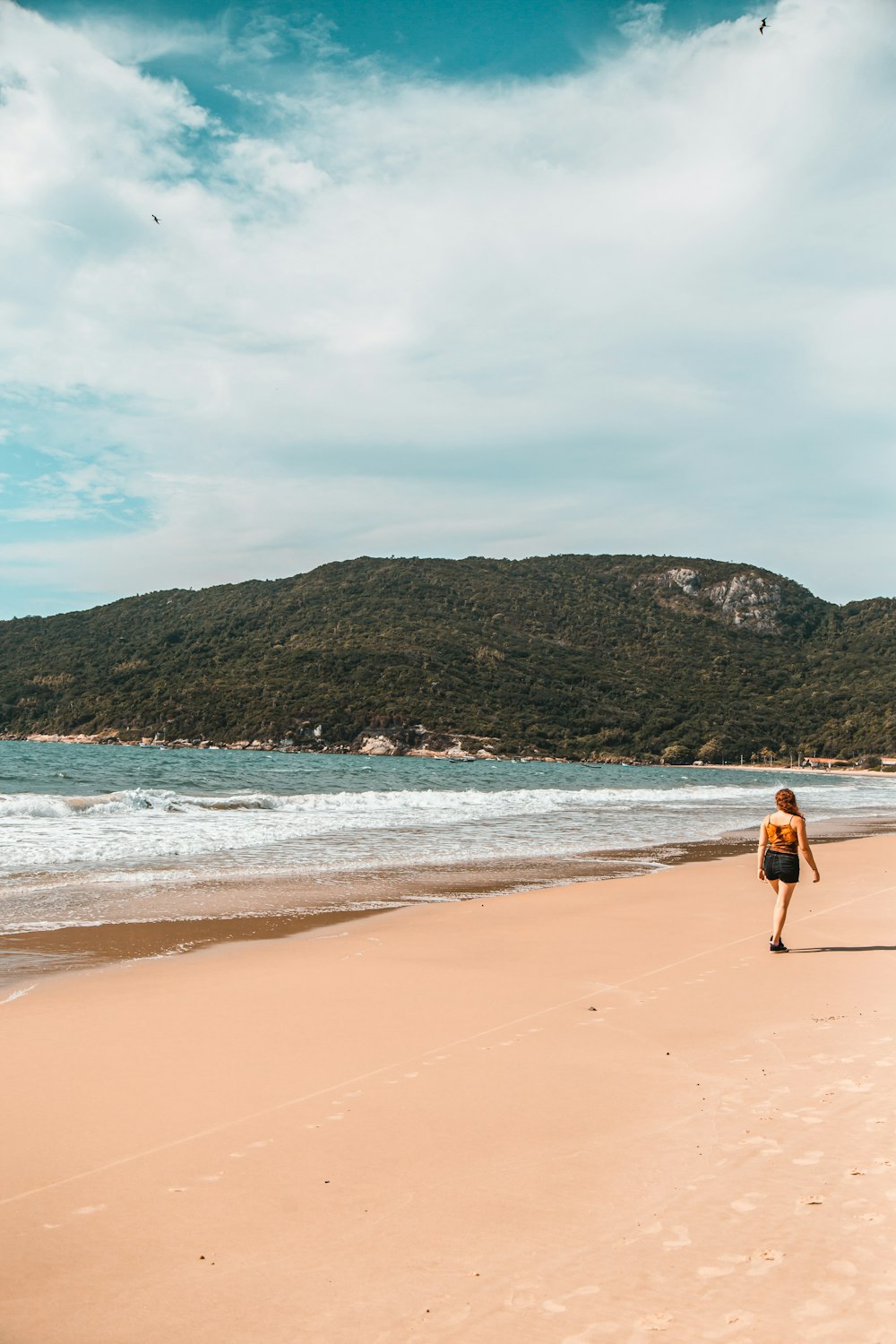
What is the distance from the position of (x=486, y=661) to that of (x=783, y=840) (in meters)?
96.7

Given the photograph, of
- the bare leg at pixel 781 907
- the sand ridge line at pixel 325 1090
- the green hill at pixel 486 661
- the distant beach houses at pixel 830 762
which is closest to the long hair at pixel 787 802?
the bare leg at pixel 781 907

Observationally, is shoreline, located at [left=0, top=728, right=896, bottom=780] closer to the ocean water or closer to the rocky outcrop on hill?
the rocky outcrop on hill

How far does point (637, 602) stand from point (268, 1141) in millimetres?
133529

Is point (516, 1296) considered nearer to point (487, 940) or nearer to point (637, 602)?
Result: point (487, 940)

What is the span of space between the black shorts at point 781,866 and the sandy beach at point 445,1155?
5.40 feet

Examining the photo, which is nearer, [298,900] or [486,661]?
[298,900]

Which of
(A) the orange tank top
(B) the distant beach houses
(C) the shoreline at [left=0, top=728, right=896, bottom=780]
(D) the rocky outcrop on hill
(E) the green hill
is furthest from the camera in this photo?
(D) the rocky outcrop on hill

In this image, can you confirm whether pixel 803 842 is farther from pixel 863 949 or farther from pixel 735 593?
pixel 735 593

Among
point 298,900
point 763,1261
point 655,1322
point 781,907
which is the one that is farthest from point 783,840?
Result: point 655,1322

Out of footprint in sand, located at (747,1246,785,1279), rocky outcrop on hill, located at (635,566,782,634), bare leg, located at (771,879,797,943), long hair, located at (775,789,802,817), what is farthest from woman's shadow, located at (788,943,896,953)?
rocky outcrop on hill, located at (635,566,782,634)

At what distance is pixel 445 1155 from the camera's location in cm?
384

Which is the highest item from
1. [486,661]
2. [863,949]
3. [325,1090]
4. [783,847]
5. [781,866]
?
[486,661]

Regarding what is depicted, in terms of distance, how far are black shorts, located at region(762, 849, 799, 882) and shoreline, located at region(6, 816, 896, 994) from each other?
150 inches

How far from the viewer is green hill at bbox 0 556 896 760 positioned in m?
91.0
